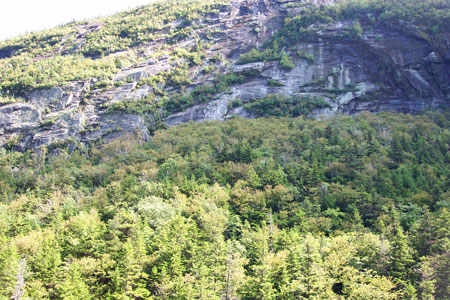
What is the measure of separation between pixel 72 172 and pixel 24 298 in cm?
4266

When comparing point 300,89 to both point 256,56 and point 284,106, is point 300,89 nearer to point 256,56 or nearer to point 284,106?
point 284,106

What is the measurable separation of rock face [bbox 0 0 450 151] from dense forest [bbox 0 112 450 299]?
19.8ft

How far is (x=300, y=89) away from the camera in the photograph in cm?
9294

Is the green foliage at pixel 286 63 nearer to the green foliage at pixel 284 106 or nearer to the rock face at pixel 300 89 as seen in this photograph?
the rock face at pixel 300 89

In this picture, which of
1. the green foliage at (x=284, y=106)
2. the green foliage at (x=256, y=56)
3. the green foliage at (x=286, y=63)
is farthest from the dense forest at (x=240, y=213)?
the green foliage at (x=256, y=56)

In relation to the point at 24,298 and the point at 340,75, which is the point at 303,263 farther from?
the point at 340,75

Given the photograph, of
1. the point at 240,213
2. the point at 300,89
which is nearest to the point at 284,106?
the point at 300,89

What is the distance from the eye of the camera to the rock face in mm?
84750

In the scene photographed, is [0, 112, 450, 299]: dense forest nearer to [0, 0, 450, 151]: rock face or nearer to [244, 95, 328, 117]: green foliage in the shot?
[0, 0, 450, 151]: rock face

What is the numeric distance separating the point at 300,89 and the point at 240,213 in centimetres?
5363

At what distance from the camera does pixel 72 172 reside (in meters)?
66.9

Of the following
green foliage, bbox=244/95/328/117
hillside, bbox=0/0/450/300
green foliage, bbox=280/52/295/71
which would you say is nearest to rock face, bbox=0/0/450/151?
hillside, bbox=0/0/450/300

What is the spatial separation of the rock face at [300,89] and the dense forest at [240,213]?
19.8 feet

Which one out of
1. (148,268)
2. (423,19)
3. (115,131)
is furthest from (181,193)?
(423,19)
